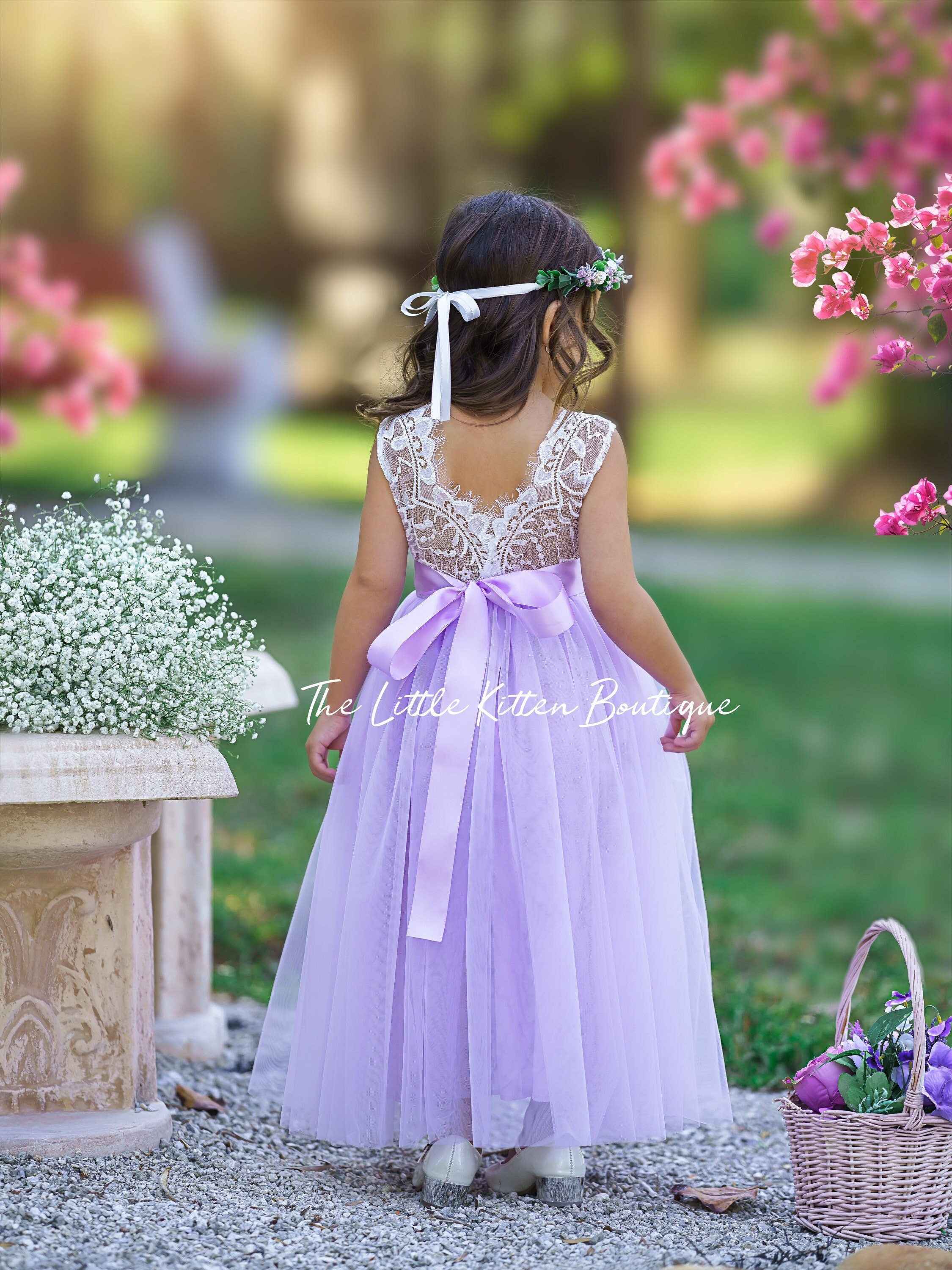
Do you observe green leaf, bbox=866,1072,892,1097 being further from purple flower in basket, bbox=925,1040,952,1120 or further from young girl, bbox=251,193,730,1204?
young girl, bbox=251,193,730,1204

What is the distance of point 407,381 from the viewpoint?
8.30 ft

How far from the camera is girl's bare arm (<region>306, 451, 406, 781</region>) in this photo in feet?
7.91

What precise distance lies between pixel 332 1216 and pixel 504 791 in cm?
71

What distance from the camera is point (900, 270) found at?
7.15 feet

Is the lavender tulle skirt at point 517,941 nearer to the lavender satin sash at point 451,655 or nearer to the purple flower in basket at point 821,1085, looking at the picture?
the lavender satin sash at point 451,655

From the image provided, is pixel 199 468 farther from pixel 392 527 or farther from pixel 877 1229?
pixel 877 1229

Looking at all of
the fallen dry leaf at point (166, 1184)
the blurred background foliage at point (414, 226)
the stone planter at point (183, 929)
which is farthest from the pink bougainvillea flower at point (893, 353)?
the blurred background foliage at point (414, 226)

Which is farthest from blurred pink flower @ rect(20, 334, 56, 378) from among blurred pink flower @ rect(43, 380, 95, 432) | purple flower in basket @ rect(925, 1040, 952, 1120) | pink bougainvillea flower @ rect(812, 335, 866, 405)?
purple flower in basket @ rect(925, 1040, 952, 1120)

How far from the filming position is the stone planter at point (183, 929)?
2934 mm

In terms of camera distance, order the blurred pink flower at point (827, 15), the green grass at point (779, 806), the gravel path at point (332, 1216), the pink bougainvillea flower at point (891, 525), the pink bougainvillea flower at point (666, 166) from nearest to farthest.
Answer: the gravel path at point (332, 1216), the pink bougainvillea flower at point (891, 525), the green grass at point (779, 806), the blurred pink flower at point (827, 15), the pink bougainvillea flower at point (666, 166)

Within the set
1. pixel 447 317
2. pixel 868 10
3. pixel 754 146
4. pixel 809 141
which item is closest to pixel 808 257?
pixel 447 317

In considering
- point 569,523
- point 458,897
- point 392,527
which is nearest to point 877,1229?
point 458,897

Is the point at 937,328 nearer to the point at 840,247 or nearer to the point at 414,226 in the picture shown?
the point at 840,247

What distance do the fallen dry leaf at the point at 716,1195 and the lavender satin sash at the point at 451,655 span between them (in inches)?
25.3
